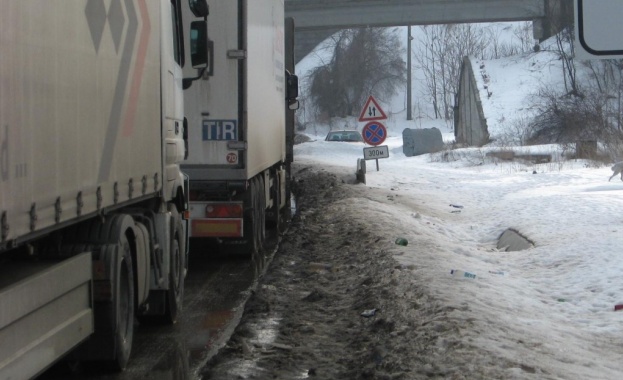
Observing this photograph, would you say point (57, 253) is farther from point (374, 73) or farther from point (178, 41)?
point (374, 73)

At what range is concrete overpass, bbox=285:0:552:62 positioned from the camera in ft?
191

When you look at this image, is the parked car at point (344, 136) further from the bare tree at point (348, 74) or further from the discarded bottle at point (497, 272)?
the discarded bottle at point (497, 272)

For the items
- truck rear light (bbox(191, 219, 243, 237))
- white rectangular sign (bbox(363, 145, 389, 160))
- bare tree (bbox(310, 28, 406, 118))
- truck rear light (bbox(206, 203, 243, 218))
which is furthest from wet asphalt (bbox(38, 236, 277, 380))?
bare tree (bbox(310, 28, 406, 118))

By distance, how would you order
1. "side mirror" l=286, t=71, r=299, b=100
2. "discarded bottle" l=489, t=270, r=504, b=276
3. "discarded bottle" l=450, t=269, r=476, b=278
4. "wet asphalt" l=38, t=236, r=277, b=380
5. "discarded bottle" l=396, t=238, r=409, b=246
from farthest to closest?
"side mirror" l=286, t=71, r=299, b=100, "discarded bottle" l=396, t=238, r=409, b=246, "discarded bottle" l=489, t=270, r=504, b=276, "discarded bottle" l=450, t=269, r=476, b=278, "wet asphalt" l=38, t=236, r=277, b=380

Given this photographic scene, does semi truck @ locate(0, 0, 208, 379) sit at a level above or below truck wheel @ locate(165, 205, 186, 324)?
above

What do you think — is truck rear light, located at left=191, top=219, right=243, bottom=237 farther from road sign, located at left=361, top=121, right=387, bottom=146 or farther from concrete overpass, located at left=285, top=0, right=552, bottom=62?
concrete overpass, located at left=285, top=0, right=552, bottom=62

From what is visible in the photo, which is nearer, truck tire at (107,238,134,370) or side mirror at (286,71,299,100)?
truck tire at (107,238,134,370)

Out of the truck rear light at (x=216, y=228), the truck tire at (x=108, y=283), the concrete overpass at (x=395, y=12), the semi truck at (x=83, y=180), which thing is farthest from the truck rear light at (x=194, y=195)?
the concrete overpass at (x=395, y=12)

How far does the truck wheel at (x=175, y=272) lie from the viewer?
9.28 m

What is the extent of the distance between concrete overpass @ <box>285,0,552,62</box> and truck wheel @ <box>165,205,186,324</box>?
48.9m

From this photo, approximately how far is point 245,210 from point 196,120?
1.56m

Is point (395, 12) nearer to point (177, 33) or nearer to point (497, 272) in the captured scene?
point (497, 272)

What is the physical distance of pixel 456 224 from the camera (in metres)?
18.6

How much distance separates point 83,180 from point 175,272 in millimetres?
3456
